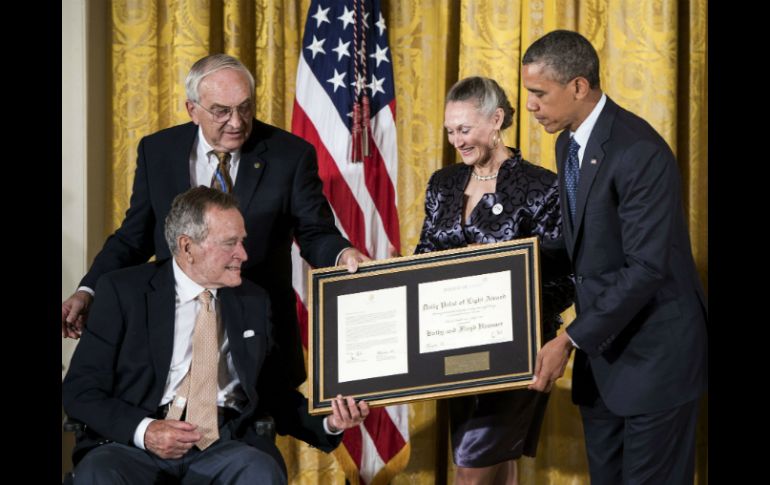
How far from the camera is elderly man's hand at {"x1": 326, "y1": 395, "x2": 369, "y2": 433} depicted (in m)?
3.70

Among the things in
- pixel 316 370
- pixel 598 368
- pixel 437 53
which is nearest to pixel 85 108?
pixel 437 53

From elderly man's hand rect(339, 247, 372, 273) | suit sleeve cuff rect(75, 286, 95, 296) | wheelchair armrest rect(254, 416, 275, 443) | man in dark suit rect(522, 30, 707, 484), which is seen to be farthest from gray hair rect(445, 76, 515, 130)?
suit sleeve cuff rect(75, 286, 95, 296)

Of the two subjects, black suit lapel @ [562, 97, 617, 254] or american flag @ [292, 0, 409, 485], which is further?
american flag @ [292, 0, 409, 485]

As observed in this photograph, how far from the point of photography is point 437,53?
539 cm

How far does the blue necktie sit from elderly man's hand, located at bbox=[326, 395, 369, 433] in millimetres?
928

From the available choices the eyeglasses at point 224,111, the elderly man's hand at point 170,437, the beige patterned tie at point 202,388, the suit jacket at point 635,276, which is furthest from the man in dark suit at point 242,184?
the suit jacket at point 635,276

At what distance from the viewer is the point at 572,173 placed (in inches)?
145

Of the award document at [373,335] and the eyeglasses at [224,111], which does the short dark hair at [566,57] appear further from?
the eyeglasses at [224,111]

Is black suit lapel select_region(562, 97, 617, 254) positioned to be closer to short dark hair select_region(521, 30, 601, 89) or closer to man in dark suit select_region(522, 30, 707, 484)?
man in dark suit select_region(522, 30, 707, 484)

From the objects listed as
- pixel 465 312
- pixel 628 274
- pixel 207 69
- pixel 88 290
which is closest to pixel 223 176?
pixel 207 69

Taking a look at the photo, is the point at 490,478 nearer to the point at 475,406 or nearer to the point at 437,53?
the point at 475,406

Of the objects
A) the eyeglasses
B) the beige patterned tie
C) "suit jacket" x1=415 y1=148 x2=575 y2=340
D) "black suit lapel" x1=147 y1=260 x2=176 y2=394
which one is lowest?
the beige patterned tie

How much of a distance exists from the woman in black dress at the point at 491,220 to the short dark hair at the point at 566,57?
19.2 inches
